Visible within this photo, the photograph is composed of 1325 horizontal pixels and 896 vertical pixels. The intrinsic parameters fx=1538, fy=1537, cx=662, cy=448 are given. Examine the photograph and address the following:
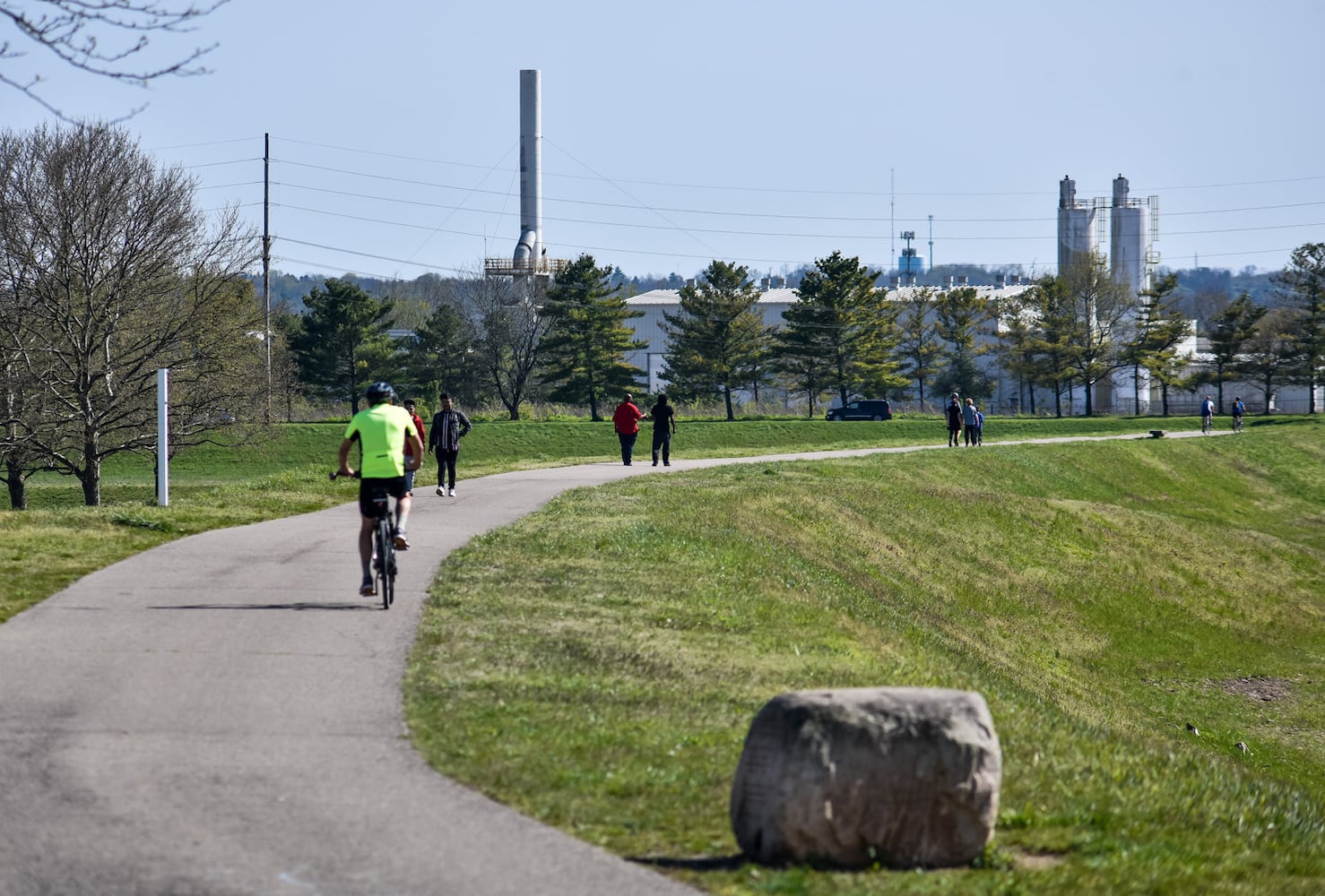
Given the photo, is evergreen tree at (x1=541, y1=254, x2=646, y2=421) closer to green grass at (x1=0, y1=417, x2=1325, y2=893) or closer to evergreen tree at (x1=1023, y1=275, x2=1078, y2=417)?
evergreen tree at (x1=1023, y1=275, x2=1078, y2=417)

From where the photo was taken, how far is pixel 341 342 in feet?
275

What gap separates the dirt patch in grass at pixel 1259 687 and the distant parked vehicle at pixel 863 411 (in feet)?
172

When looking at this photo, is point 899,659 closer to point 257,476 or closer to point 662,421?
point 662,421

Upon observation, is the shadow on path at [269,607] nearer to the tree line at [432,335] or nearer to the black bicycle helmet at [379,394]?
the black bicycle helmet at [379,394]

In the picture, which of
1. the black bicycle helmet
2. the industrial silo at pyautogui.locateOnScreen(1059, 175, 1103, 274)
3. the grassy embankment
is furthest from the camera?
the industrial silo at pyautogui.locateOnScreen(1059, 175, 1103, 274)

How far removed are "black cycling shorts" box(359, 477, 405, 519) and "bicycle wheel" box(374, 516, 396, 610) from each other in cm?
14

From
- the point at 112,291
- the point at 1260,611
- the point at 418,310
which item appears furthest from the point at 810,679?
the point at 418,310

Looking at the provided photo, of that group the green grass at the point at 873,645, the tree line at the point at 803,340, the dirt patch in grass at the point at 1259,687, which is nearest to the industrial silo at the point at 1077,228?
the tree line at the point at 803,340

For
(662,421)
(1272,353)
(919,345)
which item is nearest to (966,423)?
(662,421)

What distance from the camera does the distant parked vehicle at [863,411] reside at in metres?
79.4

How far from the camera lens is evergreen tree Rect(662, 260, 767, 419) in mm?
86125

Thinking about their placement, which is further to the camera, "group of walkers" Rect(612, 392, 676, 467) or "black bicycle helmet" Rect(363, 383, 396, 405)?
"group of walkers" Rect(612, 392, 676, 467)

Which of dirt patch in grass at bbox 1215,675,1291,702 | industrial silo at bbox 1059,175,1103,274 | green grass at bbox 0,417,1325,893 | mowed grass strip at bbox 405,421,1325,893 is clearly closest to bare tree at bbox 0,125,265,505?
green grass at bbox 0,417,1325,893

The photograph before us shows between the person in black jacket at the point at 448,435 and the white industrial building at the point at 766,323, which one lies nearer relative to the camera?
the person in black jacket at the point at 448,435
